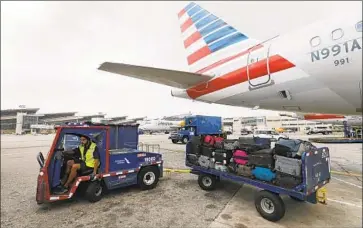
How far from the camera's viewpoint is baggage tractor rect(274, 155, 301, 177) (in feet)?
13.5

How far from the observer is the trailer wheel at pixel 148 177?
20.1ft

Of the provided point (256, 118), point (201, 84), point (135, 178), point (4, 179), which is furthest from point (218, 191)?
point (256, 118)

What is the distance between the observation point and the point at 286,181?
168 inches

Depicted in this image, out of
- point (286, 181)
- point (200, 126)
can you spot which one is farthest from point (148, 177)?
point (200, 126)

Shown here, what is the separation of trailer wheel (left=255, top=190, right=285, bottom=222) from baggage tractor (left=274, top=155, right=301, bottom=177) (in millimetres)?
550

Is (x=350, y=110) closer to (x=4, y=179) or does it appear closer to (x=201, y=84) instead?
(x=201, y=84)

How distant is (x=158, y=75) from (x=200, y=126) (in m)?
14.5

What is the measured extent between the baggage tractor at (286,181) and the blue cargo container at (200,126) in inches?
578

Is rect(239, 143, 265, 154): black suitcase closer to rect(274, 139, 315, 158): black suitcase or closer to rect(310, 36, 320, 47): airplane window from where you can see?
rect(274, 139, 315, 158): black suitcase

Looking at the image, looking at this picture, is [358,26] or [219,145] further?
[219,145]

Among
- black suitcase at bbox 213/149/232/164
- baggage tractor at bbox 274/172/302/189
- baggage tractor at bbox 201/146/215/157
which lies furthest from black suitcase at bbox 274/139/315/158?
baggage tractor at bbox 201/146/215/157

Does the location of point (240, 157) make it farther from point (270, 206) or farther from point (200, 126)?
point (200, 126)

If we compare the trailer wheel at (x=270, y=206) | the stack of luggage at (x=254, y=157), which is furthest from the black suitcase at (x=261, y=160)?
the trailer wheel at (x=270, y=206)

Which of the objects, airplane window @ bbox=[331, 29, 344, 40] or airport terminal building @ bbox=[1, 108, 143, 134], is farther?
airport terminal building @ bbox=[1, 108, 143, 134]
